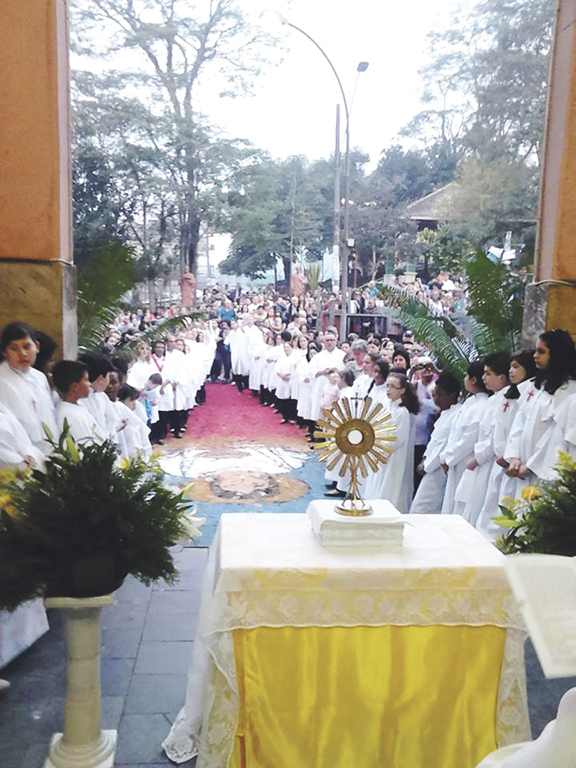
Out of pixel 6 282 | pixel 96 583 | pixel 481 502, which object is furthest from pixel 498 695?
pixel 6 282

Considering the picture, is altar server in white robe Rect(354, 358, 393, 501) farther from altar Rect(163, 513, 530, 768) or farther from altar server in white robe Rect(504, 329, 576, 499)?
altar Rect(163, 513, 530, 768)

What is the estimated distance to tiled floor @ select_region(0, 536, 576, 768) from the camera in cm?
335

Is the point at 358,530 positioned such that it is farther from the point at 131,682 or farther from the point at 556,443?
the point at 556,443

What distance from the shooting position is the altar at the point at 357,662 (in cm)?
277

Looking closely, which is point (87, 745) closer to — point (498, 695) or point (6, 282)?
point (498, 695)

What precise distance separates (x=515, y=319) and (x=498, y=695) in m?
4.66

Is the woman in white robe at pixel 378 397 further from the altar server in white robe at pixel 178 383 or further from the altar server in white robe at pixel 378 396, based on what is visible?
the altar server in white robe at pixel 178 383

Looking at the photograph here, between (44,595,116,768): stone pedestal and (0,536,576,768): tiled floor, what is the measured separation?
9.2 inches

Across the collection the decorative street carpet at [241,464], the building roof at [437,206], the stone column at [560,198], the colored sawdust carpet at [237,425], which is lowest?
the colored sawdust carpet at [237,425]

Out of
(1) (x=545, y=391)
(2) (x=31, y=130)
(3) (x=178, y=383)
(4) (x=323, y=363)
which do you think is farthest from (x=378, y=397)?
(3) (x=178, y=383)

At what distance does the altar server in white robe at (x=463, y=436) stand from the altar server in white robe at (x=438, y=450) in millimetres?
132

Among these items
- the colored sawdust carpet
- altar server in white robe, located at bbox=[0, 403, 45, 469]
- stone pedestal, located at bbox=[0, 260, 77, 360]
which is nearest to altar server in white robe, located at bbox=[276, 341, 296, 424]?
the colored sawdust carpet

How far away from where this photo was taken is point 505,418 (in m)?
5.52

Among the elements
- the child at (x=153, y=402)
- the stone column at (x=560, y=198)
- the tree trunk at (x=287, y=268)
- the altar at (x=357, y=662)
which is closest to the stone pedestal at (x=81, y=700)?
the altar at (x=357, y=662)
